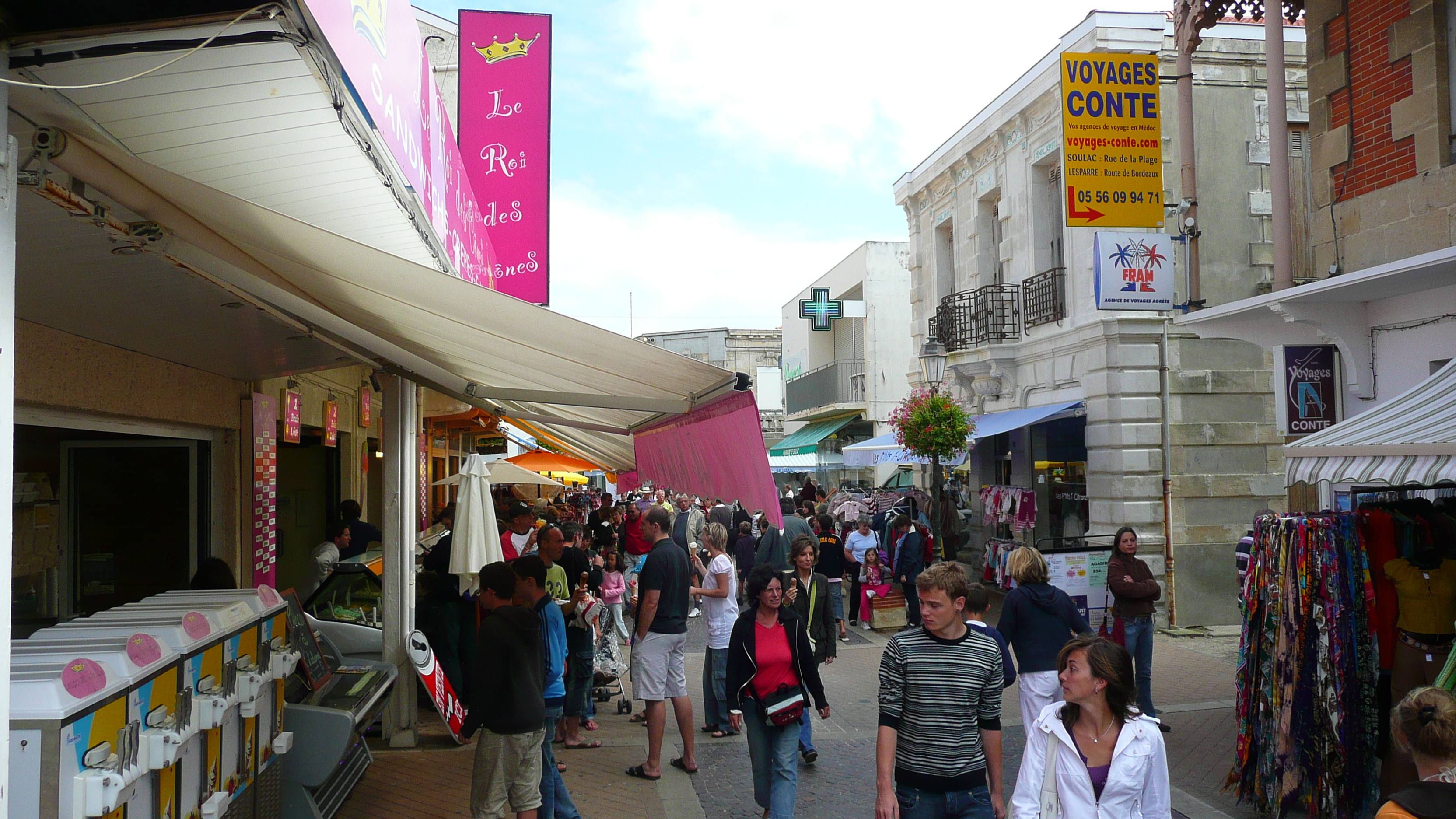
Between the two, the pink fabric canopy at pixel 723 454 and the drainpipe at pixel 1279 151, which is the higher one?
the drainpipe at pixel 1279 151

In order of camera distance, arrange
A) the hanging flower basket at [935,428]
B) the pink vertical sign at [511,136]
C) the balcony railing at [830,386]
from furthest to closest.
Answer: the balcony railing at [830,386] → the hanging flower basket at [935,428] → the pink vertical sign at [511,136]

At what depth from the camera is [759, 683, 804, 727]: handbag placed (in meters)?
5.05

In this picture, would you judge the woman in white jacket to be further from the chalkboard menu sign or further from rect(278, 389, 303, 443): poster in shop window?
rect(278, 389, 303, 443): poster in shop window

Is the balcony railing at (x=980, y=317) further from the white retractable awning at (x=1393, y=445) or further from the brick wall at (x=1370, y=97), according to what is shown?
the white retractable awning at (x=1393, y=445)

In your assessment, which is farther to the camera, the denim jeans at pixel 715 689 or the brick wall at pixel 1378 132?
the denim jeans at pixel 715 689

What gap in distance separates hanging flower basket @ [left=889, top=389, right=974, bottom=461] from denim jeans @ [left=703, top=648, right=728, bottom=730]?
787 cm

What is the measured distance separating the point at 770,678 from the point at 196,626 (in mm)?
2744

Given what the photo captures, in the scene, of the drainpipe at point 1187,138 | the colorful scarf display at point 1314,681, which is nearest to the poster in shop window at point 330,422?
the colorful scarf display at point 1314,681

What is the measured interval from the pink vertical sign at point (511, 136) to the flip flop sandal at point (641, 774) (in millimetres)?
5717

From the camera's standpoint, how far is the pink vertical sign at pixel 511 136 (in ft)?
34.4

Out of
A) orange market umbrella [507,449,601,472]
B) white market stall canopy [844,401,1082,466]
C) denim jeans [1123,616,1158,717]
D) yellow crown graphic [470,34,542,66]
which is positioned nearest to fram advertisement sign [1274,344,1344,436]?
denim jeans [1123,616,1158,717]

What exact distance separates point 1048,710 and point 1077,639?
0.91 ft

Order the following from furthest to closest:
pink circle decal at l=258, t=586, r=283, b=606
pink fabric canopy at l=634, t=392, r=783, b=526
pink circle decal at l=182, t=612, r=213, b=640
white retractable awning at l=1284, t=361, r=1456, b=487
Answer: white retractable awning at l=1284, t=361, r=1456, b=487 → pink circle decal at l=258, t=586, r=283, b=606 → pink fabric canopy at l=634, t=392, r=783, b=526 → pink circle decal at l=182, t=612, r=213, b=640

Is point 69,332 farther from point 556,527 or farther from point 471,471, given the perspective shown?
point 556,527
